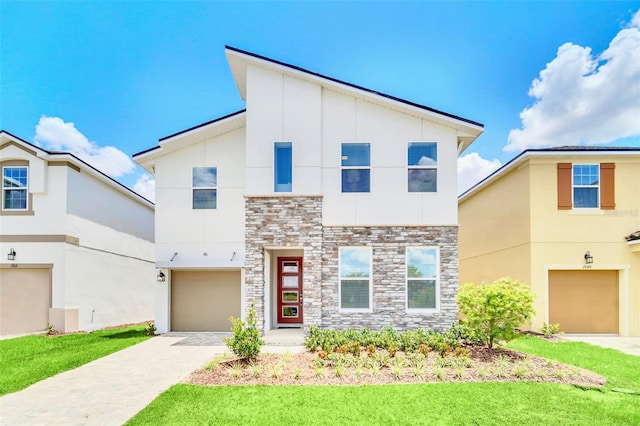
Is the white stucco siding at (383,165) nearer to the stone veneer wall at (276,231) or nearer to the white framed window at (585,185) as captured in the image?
the stone veneer wall at (276,231)

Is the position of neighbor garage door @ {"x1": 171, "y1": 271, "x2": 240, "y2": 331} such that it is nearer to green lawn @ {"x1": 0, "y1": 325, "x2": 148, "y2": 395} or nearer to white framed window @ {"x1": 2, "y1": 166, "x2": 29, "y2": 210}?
green lawn @ {"x1": 0, "y1": 325, "x2": 148, "y2": 395}

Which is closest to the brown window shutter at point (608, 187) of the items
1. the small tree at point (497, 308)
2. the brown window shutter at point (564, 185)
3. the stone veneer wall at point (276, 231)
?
the brown window shutter at point (564, 185)

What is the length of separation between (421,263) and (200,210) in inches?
301

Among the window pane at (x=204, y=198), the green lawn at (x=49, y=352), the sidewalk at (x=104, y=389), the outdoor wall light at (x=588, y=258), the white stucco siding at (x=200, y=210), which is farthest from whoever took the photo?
the window pane at (x=204, y=198)

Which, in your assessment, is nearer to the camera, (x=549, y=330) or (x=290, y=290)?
(x=549, y=330)

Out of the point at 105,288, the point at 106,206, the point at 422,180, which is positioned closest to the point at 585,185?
the point at 422,180

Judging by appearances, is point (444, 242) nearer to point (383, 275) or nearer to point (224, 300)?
point (383, 275)

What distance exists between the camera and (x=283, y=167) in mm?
11656

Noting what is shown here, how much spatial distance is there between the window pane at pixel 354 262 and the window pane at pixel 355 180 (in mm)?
1910

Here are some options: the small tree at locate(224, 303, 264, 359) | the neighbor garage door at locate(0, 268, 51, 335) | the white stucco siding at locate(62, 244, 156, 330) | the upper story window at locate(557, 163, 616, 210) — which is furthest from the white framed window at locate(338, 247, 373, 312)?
the neighbor garage door at locate(0, 268, 51, 335)

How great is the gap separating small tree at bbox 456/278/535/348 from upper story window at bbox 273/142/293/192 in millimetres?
5972

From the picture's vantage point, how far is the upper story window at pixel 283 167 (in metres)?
11.6

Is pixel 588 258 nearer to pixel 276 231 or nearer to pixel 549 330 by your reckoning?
pixel 549 330

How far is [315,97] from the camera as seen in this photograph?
38.0 ft
